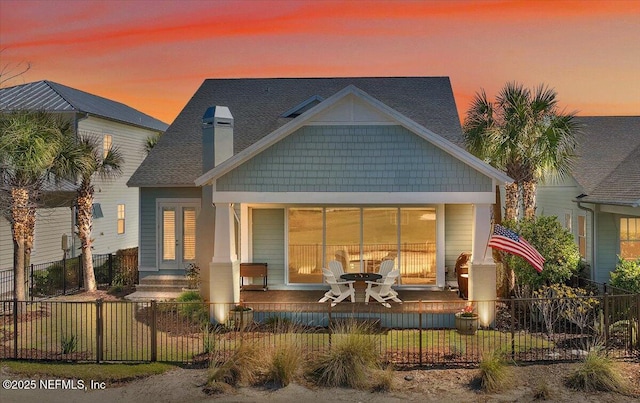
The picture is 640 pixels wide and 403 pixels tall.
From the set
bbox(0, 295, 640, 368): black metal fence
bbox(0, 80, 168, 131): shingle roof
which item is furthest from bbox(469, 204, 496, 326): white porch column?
bbox(0, 80, 168, 131): shingle roof

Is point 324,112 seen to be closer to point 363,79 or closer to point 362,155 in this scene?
point 362,155

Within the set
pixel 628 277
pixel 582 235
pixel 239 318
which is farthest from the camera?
pixel 582 235

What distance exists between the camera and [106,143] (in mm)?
28391

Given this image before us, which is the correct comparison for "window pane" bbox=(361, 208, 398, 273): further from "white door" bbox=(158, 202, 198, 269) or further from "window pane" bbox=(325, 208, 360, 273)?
"white door" bbox=(158, 202, 198, 269)

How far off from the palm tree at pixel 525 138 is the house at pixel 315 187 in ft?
4.68

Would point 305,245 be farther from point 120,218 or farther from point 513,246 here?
point 120,218

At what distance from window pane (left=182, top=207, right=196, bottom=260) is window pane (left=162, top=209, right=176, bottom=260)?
14.9 inches

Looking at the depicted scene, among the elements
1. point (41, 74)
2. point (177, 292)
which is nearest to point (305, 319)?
point (177, 292)

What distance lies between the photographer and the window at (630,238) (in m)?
19.6

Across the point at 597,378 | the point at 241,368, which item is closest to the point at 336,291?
the point at 241,368

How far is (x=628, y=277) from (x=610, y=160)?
8.38 meters

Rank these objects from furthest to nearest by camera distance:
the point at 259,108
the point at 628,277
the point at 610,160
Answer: the point at 259,108, the point at 610,160, the point at 628,277

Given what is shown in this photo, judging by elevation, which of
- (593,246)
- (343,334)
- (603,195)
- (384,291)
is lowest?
(343,334)

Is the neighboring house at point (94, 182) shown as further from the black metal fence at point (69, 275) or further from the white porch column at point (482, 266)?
the white porch column at point (482, 266)
